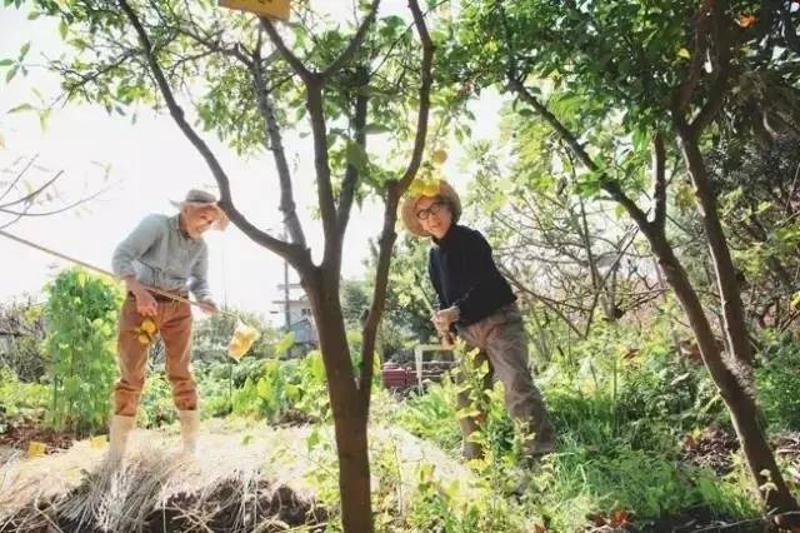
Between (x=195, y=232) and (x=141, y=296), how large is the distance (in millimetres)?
495

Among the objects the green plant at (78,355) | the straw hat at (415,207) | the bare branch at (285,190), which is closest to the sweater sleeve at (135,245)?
the straw hat at (415,207)

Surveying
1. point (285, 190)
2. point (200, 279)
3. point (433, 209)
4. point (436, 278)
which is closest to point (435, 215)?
point (433, 209)

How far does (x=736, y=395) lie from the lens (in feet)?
6.14

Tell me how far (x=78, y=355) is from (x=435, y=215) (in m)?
3.06

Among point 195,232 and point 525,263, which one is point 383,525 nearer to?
point 195,232

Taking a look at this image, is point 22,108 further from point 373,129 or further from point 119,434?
point 119,434

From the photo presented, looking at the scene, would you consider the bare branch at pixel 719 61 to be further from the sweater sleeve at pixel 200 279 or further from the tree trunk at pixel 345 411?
the sweater sleeve at pixel 200 279

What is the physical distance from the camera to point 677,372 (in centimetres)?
430

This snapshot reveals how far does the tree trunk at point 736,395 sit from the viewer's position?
6.14ft

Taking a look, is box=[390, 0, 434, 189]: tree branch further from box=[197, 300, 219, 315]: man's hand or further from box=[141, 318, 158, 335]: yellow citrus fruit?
box=[197, 300, 219, 315]: man's hand

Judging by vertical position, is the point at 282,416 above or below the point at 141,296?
below

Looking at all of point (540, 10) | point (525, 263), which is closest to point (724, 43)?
point (540, 10)

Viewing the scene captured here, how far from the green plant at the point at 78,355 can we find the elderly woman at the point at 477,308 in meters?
2.71

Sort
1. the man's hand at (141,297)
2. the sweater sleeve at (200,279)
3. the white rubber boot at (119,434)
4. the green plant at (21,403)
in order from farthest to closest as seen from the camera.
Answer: the green plant at (21,403)
the sweater sleeve at (200,279)
the man's hand at (141,297)
the white rubber boot at (119,434)
